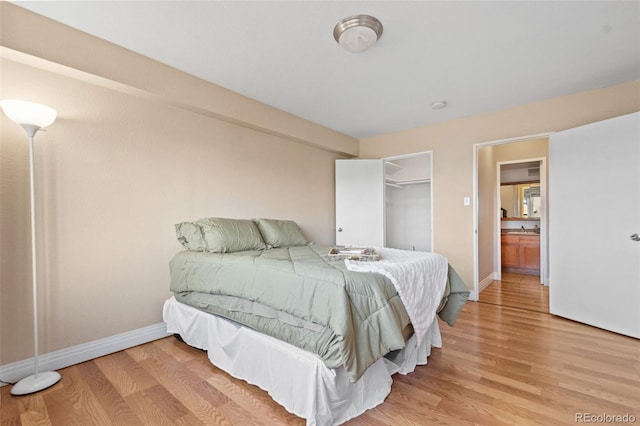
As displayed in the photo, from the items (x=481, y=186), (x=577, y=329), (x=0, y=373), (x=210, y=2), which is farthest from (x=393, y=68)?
(x=0, y=373)

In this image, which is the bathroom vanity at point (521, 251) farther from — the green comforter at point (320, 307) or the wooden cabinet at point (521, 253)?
the green comforter at point (320, 307)

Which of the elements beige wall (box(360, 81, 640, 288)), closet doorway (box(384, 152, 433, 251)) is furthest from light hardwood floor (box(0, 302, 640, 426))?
closet doorway (box(384, 152, 433, 251))

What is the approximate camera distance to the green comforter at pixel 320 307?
137cm

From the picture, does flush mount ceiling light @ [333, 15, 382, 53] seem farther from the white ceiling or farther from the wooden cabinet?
the wooden cabinet

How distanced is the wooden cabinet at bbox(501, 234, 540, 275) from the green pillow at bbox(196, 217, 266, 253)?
4.98 m

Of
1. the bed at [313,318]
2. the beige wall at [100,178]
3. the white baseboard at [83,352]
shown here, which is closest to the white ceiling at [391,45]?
the beige wall at [100,178]

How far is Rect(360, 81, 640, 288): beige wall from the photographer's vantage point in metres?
3.02

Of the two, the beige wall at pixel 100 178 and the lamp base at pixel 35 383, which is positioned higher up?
the beige wall at pixel 100 178

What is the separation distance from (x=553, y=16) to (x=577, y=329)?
2.77 metres

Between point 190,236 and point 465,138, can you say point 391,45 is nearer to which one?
point 465,138

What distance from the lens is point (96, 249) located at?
2.25m

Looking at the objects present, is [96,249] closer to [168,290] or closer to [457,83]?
[168,290]

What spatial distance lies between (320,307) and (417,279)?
2.58 ft

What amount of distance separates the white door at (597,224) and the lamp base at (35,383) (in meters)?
4.54
